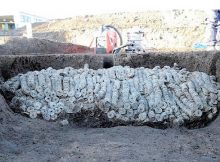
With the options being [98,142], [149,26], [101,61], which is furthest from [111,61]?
[149,26]

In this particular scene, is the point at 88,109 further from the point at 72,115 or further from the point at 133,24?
the point at 133,24

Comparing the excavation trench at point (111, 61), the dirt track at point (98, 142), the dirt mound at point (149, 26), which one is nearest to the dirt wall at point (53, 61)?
the excavation trench at point (111, 61)

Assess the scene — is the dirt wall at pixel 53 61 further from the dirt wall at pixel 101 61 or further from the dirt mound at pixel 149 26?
the dirt mound at pixel 149 26

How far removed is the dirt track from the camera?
12.1 ft

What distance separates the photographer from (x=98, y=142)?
4203 mm

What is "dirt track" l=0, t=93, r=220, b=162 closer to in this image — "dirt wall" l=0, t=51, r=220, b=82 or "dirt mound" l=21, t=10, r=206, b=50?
"dirt wall" l=0, t=51, r=220, b=82

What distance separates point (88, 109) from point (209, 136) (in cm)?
192

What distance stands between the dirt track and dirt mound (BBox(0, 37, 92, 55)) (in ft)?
10.8

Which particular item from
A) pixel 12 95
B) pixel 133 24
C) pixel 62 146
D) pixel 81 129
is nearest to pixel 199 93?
pixel 81 129

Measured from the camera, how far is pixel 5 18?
2584 centimetres

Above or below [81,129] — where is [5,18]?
above

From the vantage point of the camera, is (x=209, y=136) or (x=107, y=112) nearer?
(x=209, y=136)

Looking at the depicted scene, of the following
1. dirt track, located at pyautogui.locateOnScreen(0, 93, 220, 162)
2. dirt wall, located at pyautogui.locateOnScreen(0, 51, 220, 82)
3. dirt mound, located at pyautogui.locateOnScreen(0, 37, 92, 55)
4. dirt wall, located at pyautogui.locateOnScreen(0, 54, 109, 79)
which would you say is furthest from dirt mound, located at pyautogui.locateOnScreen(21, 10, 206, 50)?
dirt track, located at pyautogui.locateOnScreen(0, 93, 220, 162)

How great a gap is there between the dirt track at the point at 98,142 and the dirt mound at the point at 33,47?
3.29 m
